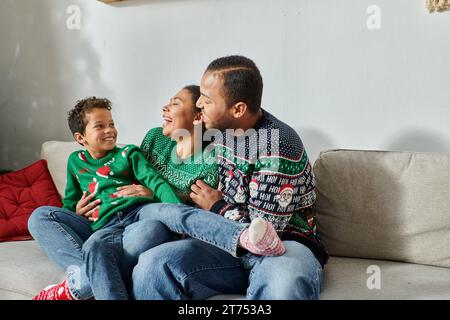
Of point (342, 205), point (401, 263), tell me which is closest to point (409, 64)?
point (342, 205)

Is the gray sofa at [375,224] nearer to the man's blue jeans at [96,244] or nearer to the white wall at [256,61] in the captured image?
the man's blue jeans at [96,244]

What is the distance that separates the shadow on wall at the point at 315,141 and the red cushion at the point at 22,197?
101cm

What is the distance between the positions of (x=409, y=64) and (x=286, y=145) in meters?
0.68

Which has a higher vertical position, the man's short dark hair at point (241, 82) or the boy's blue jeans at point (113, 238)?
the man's short dark hair at point (241, 82)

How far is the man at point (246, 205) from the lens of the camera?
4.62 feet

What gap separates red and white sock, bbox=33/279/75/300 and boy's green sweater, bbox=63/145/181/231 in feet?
1.12

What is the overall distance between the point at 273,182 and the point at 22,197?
1147 millimetres

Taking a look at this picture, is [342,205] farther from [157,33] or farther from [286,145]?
[157,33]

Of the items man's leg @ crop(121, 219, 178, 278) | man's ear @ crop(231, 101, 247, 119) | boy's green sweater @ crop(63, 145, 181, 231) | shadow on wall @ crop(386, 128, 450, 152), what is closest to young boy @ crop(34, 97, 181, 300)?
boy's green sweater @ crop(63, 145, 181, 231)

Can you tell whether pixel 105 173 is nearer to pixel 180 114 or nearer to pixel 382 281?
pixel 180 114

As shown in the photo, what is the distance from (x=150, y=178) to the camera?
1830 mm

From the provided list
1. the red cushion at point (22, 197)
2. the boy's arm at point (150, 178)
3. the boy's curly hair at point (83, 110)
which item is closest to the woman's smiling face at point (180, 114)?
the boy's arm at point (150, 178)

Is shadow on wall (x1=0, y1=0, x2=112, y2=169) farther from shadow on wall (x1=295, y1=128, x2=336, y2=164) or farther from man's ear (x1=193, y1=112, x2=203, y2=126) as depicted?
shadow on wall (x1=295, y1=128, x2=336, y2=164)
